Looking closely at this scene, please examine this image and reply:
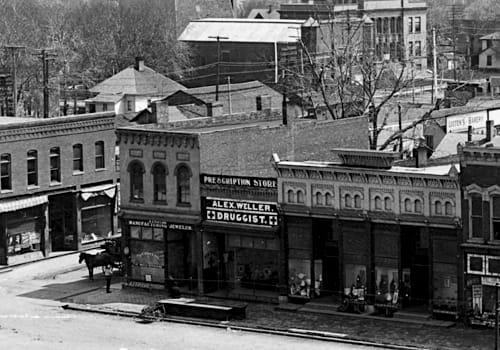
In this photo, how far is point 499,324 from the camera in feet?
163

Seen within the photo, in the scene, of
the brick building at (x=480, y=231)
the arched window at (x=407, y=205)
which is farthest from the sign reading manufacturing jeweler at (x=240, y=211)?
the brick building at (x=480, y=231)

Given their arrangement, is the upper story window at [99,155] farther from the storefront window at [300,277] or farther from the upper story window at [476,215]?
the upper story window at [476,215]

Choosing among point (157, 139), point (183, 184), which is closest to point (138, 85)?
point (157, 139)

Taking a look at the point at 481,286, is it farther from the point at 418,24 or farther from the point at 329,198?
the point at 418,24

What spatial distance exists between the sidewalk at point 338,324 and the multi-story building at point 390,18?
90.4 meters

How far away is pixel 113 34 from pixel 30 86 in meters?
28.3

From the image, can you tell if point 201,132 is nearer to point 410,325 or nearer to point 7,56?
point 410,325

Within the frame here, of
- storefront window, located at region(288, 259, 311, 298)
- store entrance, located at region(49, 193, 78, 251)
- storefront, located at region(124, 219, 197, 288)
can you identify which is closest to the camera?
storefront window, located at region(288, 259, 311, 298)

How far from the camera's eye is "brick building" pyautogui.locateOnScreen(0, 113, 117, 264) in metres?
66.6

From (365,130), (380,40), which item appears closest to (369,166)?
(365,130)

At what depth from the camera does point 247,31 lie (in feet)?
435

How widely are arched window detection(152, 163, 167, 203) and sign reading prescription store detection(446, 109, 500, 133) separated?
1875cm

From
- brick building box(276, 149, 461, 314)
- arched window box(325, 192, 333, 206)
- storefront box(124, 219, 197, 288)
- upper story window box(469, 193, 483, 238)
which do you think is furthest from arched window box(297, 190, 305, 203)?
upper story window box(469, 193, 483, 238)

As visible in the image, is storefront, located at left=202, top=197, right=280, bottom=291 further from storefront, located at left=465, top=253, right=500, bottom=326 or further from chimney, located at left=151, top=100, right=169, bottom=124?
chimney, located at left=151, top=100, right=169, bottom=124
